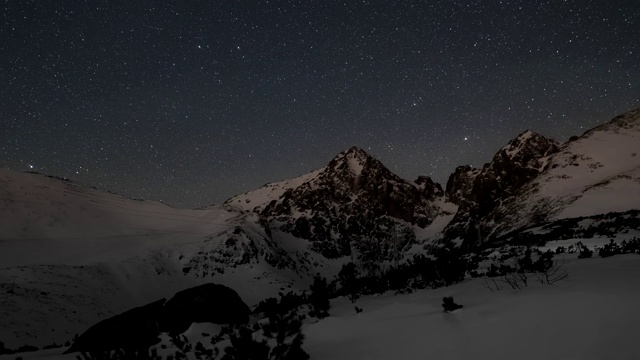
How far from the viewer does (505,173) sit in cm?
12706

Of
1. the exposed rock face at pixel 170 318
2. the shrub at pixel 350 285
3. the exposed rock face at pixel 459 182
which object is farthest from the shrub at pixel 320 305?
the exposed rock face at pixel 459 182

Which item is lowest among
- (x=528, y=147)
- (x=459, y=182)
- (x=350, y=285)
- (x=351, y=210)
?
(x=350, y=285)

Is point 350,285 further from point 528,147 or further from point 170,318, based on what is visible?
point 528,147

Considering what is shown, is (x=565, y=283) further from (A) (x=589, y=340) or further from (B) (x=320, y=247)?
(B) (x=320, y=247)

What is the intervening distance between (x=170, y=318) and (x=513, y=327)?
9.81 meters

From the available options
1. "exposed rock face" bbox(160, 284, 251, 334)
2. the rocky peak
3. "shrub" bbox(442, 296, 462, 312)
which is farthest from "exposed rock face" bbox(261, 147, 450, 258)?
"shrub" bbox(442, 296, 462, 312)

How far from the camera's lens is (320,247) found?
5664 inches

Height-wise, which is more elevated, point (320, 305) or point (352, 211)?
point (352, 211)

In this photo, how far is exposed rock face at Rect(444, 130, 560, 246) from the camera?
116 metres

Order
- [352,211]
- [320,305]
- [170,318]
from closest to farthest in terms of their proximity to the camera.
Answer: [320,305], [170,318], [352,211]

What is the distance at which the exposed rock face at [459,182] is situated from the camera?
18162 cm

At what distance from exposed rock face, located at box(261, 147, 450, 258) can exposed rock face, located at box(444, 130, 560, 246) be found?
3239 cm

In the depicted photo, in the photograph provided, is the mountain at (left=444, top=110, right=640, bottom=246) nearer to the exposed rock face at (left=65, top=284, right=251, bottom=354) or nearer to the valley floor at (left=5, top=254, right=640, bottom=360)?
the exposed rock face at (left=65, top=284, right=251, bottom=354)

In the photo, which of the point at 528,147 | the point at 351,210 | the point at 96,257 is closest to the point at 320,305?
the point at 96,257
